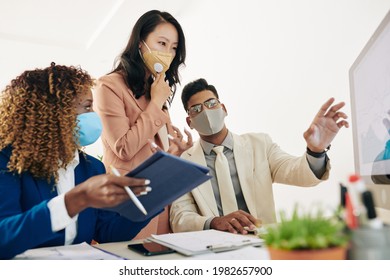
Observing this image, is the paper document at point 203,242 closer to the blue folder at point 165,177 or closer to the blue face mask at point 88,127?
the blue folder at point 165,177

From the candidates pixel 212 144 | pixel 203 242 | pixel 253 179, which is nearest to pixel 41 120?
pixel 203 242

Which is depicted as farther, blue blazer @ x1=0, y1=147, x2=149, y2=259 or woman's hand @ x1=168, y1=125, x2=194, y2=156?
woman's hand @ x1=168, y1=125, x2=194, y2=156

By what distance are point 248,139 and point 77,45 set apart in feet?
2.24

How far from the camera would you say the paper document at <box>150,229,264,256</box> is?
0.78 m

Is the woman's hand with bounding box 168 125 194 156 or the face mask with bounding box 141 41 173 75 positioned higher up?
the face mask with bounding box 141 41 173 75

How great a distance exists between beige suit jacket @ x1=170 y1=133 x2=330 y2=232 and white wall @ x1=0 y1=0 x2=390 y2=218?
0.12ft

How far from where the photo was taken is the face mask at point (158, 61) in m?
1.23

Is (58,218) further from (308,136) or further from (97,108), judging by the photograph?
(308,136)

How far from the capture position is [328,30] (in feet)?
4.00

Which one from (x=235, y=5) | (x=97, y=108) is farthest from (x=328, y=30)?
(x=97, y=108)

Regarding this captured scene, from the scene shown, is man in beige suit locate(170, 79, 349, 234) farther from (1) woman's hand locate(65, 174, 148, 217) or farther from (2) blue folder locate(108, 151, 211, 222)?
(1) woman's hand locate(65, 174, 148, 217)

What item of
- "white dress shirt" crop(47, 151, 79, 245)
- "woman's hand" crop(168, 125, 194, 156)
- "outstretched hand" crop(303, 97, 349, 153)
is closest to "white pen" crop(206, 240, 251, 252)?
"white dress shirt" crop(47, 151, 79, 245)
